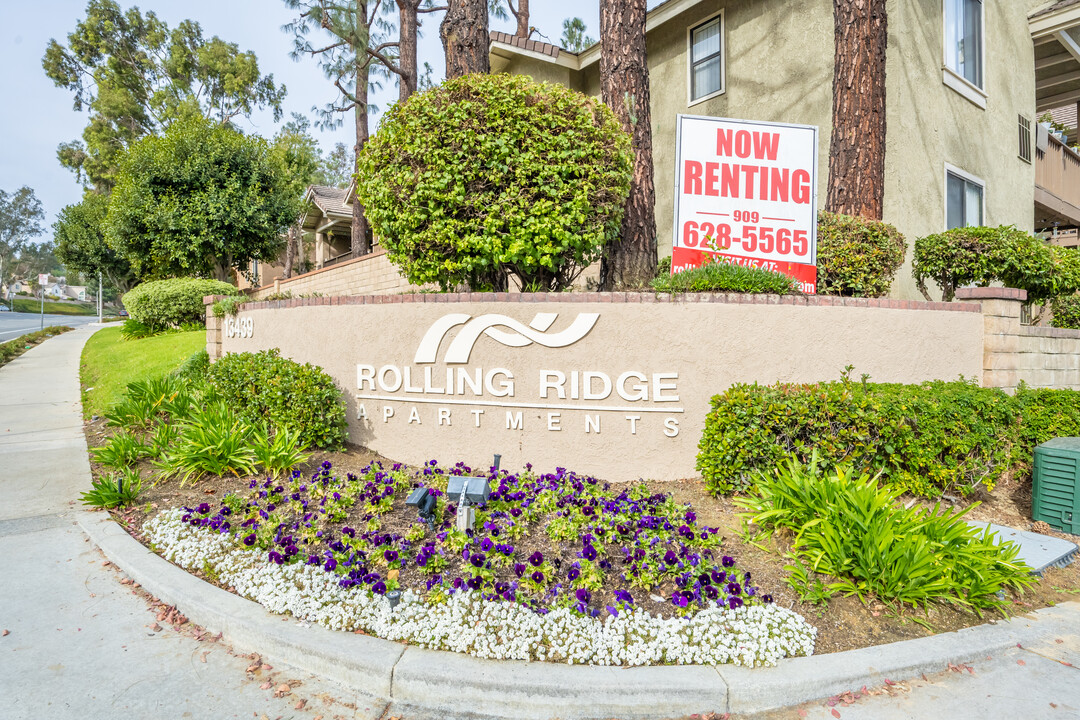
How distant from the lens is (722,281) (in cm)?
580

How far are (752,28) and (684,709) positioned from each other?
453 inches

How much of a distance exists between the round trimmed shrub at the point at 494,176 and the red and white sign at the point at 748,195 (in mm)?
879

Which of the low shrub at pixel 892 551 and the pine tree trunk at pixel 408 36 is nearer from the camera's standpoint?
the low shrub at pixel 892 551

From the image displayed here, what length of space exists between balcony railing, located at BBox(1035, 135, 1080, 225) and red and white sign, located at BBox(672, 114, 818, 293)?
9.91 meters

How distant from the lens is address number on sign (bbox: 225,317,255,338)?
27.1ft

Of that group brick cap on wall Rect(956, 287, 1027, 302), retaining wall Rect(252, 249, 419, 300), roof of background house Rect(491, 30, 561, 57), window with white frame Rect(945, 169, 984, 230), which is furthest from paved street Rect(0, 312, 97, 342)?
window with white frame Rect(945, 169, 984, 230)

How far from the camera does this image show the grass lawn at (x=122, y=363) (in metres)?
10.2

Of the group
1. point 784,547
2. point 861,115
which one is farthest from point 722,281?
point 861,115

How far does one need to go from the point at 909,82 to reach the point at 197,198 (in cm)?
1810

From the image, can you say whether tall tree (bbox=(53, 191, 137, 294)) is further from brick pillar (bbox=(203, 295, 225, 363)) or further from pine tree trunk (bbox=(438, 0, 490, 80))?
pine tree trunk (bbox=(438, 0, 490, 80))

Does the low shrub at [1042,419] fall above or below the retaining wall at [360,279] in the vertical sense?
below

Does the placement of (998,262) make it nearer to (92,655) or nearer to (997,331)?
(997,331)

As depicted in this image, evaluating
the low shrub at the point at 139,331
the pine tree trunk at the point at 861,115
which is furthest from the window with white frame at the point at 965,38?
the low shrub at the point at 139,331

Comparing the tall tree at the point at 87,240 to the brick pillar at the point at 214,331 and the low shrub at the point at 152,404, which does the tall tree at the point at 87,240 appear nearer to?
the brick pillar at the point at 214,331
